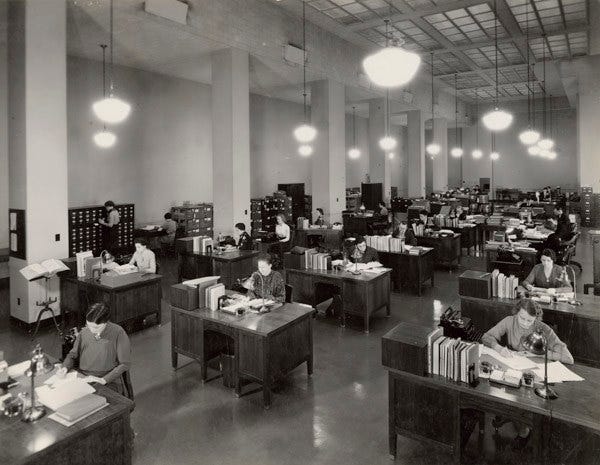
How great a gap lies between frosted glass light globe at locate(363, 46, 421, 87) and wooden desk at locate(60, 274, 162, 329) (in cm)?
502

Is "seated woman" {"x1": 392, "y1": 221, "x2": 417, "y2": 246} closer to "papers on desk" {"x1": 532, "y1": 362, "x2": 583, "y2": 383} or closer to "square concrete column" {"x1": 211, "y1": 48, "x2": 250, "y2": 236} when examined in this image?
"square concrete column" {"x1": 211, "y1": 48, "x2": 250, "y2": 236}

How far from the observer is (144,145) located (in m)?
13.6

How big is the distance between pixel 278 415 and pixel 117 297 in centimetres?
348

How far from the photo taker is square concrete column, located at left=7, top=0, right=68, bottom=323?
722cm

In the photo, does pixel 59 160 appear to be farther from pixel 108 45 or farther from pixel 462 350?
pixel 462 350

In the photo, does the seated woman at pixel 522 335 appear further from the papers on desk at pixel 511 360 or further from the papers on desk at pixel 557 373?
the papers on desk at pixel 557 373

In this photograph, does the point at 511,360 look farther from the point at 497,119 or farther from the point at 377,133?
the point at 377,133

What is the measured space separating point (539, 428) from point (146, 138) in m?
12.9

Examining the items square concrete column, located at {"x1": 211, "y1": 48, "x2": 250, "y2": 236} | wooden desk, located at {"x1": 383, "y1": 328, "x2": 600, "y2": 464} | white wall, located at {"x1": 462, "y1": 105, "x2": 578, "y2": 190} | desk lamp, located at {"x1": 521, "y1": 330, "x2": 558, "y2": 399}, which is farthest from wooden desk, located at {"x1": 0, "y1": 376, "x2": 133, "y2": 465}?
white wall, located at {"x1": 462, "y1": 105, "x2": 578, "y2": 190}

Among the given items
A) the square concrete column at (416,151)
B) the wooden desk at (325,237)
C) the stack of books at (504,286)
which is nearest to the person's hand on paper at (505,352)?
the stack of books at (504,286)

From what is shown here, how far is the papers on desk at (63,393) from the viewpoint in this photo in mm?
3211

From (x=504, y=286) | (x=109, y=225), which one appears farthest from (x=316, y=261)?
(x=109, y=225)

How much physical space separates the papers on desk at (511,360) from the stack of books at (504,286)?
6.73ft

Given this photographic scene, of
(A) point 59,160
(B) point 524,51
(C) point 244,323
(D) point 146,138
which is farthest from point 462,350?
(B) point 524,51
